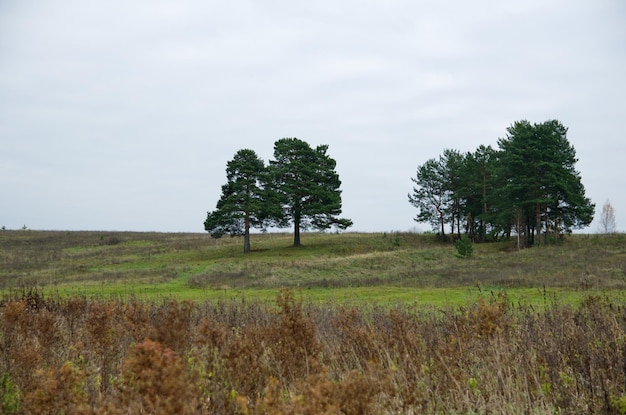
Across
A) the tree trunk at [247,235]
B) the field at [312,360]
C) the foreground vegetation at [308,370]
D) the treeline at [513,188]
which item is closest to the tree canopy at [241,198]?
the tree trunk at [247,235]

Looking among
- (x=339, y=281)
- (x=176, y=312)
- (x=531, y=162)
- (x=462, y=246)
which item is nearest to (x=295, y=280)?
(x=339, y=281)

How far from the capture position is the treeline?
48.9 meters

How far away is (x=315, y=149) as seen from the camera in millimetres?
55906

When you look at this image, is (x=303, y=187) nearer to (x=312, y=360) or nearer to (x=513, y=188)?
(x=513, y=188)

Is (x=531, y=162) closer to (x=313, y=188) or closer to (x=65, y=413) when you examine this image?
(x=313, y=188)

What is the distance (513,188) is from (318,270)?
23.1m

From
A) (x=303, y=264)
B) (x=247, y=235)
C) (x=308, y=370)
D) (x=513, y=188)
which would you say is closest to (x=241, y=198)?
(x=247, y=235)

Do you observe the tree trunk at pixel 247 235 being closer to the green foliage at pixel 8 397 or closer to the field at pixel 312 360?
the field at pixel 312 360

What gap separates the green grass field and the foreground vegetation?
220 inches

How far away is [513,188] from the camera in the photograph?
48875mm

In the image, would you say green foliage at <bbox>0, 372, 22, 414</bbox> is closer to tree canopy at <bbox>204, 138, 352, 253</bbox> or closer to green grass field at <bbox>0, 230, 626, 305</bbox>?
green grass field at <bbox>0, 230, 626, 305</bbox>

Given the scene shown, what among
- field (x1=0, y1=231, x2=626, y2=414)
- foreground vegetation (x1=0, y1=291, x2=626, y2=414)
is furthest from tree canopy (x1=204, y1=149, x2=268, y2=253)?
foreground vegetation (x1=0, y1=291, x2=626, y2=414)

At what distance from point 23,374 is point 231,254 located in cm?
4535

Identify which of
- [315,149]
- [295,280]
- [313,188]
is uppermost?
[315,149]
